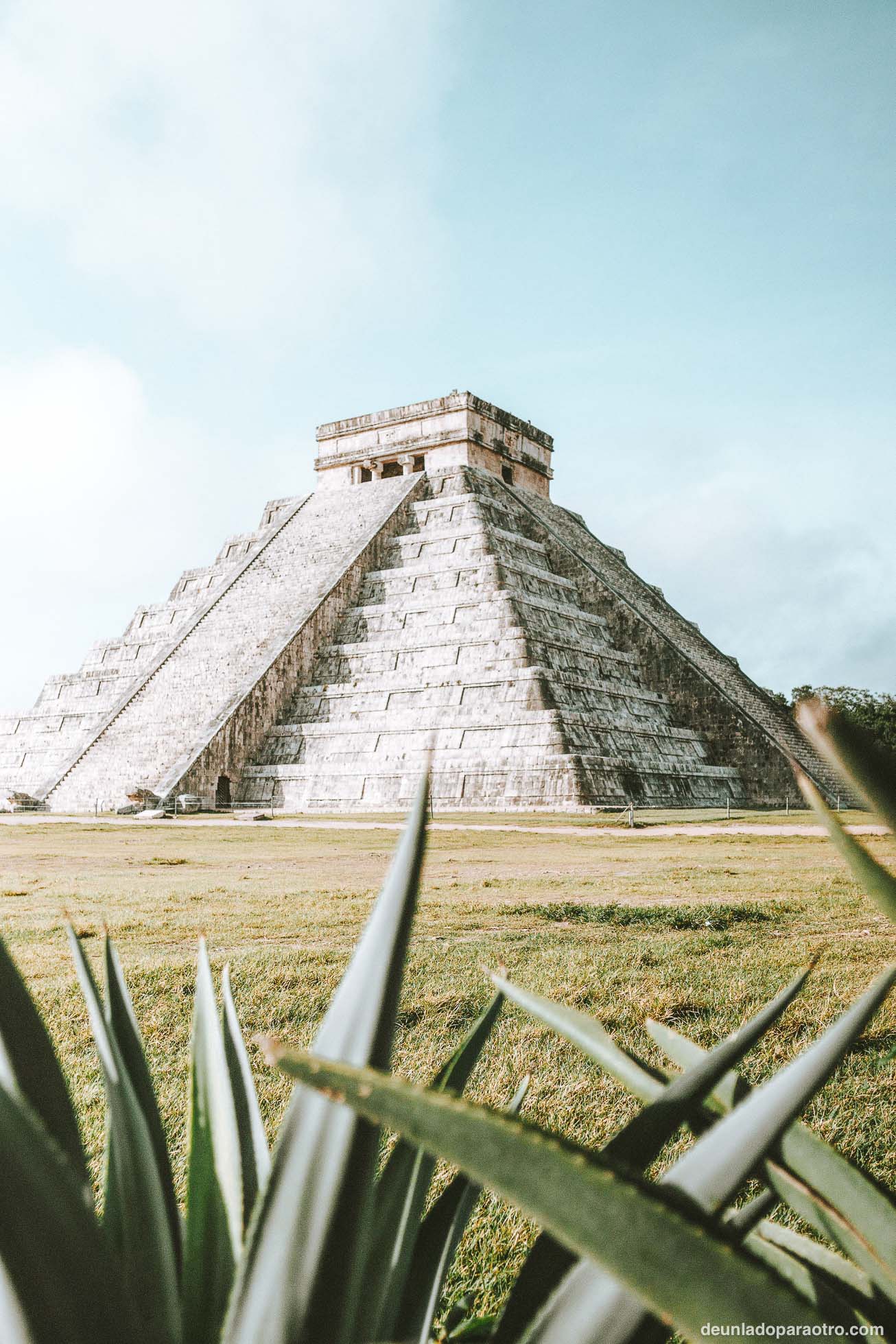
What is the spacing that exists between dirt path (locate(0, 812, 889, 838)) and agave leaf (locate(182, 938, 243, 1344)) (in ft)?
34.6

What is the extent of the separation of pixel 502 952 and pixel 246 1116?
146 inches

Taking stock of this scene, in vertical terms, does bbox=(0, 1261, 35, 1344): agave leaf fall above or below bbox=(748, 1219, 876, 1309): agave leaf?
above

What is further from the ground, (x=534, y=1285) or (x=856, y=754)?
(x=856, y=754)

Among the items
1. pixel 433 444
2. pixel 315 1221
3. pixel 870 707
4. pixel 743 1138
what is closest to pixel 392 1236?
pixel 315 1221

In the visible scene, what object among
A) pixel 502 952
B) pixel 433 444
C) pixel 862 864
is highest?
pixel 433 444

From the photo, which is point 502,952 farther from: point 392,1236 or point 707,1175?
point 707,1175

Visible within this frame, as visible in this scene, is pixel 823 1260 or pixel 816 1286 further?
pixel 823 1260

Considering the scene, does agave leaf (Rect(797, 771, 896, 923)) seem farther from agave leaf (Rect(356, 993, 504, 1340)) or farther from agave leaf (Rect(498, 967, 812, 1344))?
agave leaf (Rect(356, 993, 504, 1340))

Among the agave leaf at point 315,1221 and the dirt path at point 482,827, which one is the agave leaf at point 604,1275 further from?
the dirt path at point 482,827

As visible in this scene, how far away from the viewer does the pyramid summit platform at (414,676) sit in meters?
→ 17.3

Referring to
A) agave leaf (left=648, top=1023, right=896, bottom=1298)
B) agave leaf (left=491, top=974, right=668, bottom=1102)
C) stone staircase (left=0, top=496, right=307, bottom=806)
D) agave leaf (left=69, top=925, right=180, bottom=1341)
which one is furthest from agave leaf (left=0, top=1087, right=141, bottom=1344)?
stone staircase (left=0, top=496, right=307, bottom=806)

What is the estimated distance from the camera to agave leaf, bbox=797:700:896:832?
697 millimetres

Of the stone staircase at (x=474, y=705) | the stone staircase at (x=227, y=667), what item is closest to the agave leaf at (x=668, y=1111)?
the stone staircase at (x=474, y=705)

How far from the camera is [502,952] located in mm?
4688
